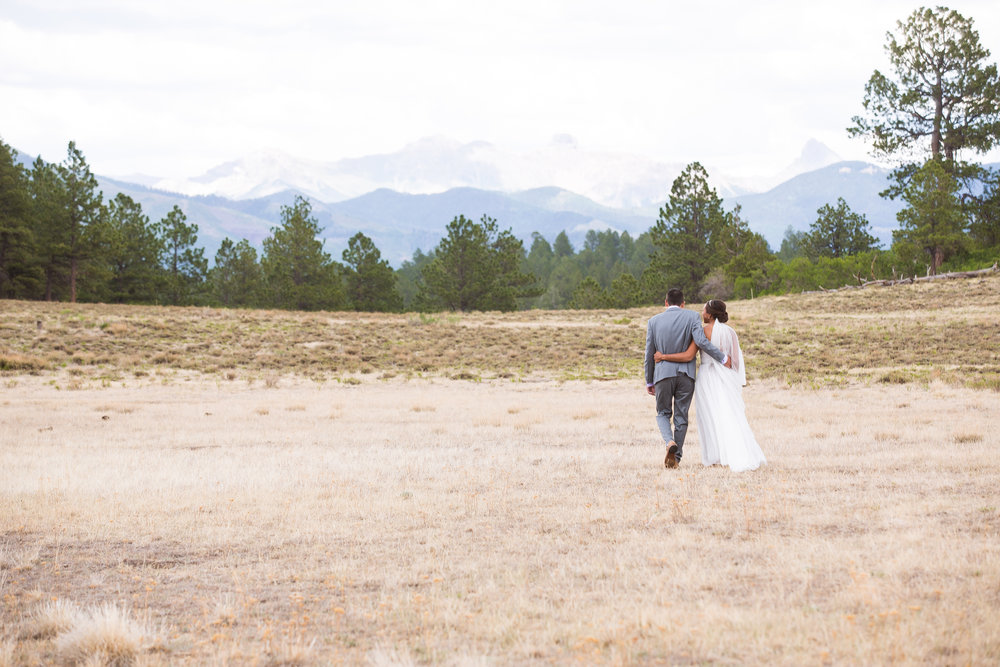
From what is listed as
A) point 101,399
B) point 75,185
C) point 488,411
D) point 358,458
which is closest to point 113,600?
point 358,458

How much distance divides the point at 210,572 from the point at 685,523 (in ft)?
13.8

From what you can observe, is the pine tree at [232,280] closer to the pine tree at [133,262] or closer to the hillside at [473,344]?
the pine tree at [133,262]

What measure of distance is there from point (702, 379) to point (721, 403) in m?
0.41

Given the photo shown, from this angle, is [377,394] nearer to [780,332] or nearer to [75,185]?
[780,332]

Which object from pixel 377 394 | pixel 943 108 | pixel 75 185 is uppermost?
pixel 943 108

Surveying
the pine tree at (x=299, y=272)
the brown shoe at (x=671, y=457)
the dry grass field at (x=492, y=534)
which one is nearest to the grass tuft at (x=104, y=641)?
the dry grass field at (x=492, y=534)

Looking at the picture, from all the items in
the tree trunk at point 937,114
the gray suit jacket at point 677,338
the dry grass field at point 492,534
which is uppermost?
the tree trunk at point 937,114

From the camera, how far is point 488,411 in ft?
61.1

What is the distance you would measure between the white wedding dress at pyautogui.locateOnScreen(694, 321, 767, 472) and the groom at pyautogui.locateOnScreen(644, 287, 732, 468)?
0.16 metres

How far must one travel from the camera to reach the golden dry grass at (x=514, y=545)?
15.9 ft

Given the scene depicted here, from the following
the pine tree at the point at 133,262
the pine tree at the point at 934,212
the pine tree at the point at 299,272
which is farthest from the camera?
the pine tree at the point at 299,272

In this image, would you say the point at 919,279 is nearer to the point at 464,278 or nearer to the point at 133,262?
the point at 464,278

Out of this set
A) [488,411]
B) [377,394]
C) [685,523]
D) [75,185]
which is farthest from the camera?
[75,185]

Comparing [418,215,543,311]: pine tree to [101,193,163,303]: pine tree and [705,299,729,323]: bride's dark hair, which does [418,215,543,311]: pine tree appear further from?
[705,299,729,323]: bride's dark hair
